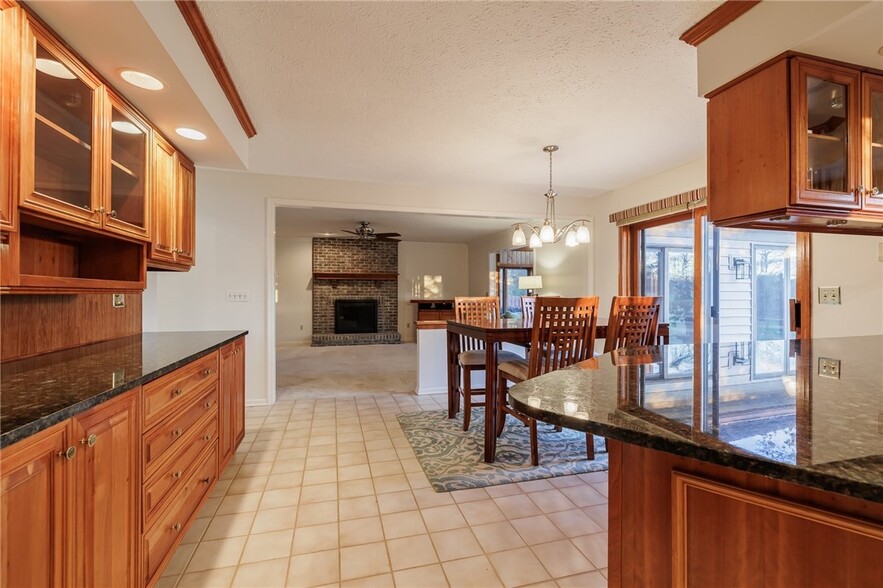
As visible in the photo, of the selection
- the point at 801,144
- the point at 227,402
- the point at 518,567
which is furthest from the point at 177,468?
the point at 801,144

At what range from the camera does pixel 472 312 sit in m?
3.55

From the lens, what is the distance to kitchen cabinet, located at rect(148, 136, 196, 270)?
211cm

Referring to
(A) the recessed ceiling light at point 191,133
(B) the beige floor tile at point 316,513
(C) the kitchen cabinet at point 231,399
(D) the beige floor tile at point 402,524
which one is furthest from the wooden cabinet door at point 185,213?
(D) the beige floor tile at point 402,524

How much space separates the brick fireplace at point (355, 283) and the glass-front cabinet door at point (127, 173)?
642cm

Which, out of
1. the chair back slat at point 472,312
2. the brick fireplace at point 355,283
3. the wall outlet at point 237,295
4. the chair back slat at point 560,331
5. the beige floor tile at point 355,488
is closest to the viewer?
the beige floor tile at point 355,488

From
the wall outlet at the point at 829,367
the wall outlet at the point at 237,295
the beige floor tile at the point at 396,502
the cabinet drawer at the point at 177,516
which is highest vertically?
the wall outlet at the point at 237,295

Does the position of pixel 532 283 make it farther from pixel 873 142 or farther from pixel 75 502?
pixel 75 502

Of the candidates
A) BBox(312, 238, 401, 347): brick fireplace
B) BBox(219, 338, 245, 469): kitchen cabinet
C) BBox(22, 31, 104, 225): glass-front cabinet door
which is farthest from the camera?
BBox(312, 238, 401, 347): brick fireplace

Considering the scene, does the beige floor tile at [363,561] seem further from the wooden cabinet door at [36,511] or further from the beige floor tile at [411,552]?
the wooden cabinet door at [36,511]

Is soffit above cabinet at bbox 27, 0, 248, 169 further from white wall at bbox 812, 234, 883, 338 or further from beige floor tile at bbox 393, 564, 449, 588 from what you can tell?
white wall at bbox 812, 234, 883, 338

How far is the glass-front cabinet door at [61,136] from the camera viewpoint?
1188 mm

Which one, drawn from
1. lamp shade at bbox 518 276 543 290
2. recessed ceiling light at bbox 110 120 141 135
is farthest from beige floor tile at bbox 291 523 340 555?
lamp shade at bbox 518 276 543 290

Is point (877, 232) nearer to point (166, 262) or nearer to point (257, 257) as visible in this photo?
point (166, 262)

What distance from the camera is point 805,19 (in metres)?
1.38
